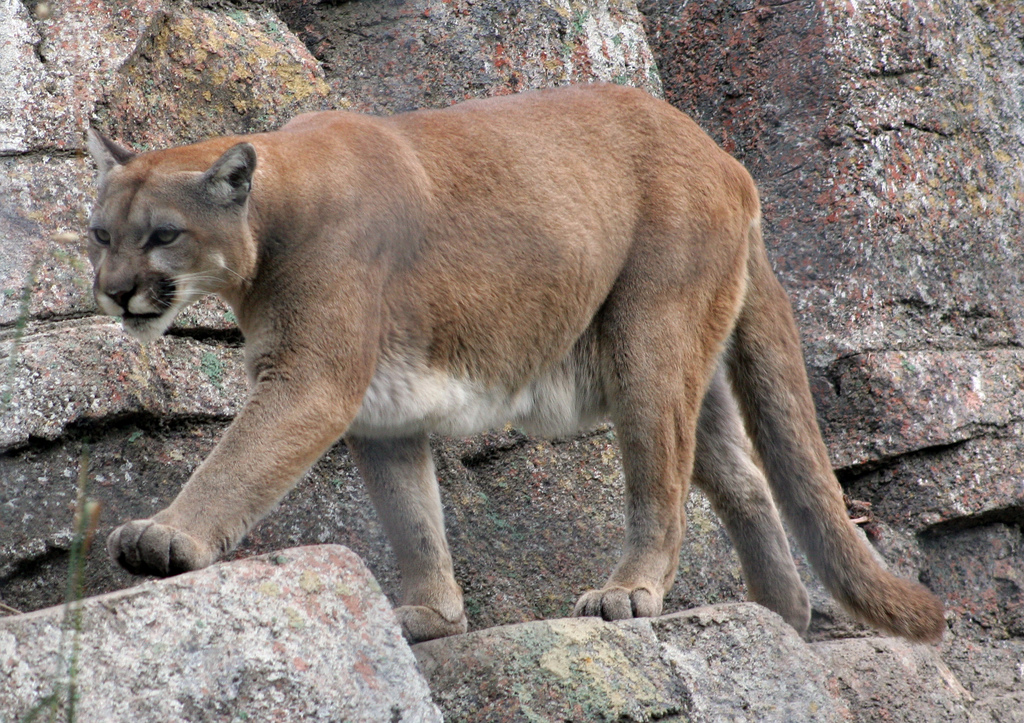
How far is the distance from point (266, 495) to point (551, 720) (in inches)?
33.2

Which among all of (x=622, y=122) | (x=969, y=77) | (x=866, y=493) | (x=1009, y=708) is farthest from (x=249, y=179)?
Result: (x=969, y=77)

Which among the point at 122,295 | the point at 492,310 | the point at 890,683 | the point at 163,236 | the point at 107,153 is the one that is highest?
the point at 107,153

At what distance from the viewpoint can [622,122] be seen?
11.7ft

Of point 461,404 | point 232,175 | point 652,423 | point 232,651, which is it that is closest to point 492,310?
point 461,404

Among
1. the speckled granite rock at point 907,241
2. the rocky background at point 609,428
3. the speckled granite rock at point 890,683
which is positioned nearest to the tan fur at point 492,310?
the speckled granite rock at point 890,683

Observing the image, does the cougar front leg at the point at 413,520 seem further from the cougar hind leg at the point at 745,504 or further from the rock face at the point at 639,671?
the cougar hind leg at the point at 745,504

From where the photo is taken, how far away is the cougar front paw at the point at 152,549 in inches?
92.4

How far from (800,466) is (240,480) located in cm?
176

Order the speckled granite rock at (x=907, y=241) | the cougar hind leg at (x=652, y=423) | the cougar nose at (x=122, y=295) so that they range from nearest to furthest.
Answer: the cougar nose at (x=122, y=295)
the cougar hind leg at (x=652, y=423)
the speckled granite rock at (x=907, y=241)

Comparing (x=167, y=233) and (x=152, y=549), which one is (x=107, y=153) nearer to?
(x=167, y=233)

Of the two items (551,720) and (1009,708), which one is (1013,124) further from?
(551,720)

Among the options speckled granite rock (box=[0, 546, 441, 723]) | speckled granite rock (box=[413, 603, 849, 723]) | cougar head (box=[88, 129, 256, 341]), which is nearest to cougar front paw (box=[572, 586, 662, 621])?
speckled granite rock (box=[413, 603, 849, 723])

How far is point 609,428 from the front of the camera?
4.40 m

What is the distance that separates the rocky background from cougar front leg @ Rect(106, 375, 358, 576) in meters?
0.58
